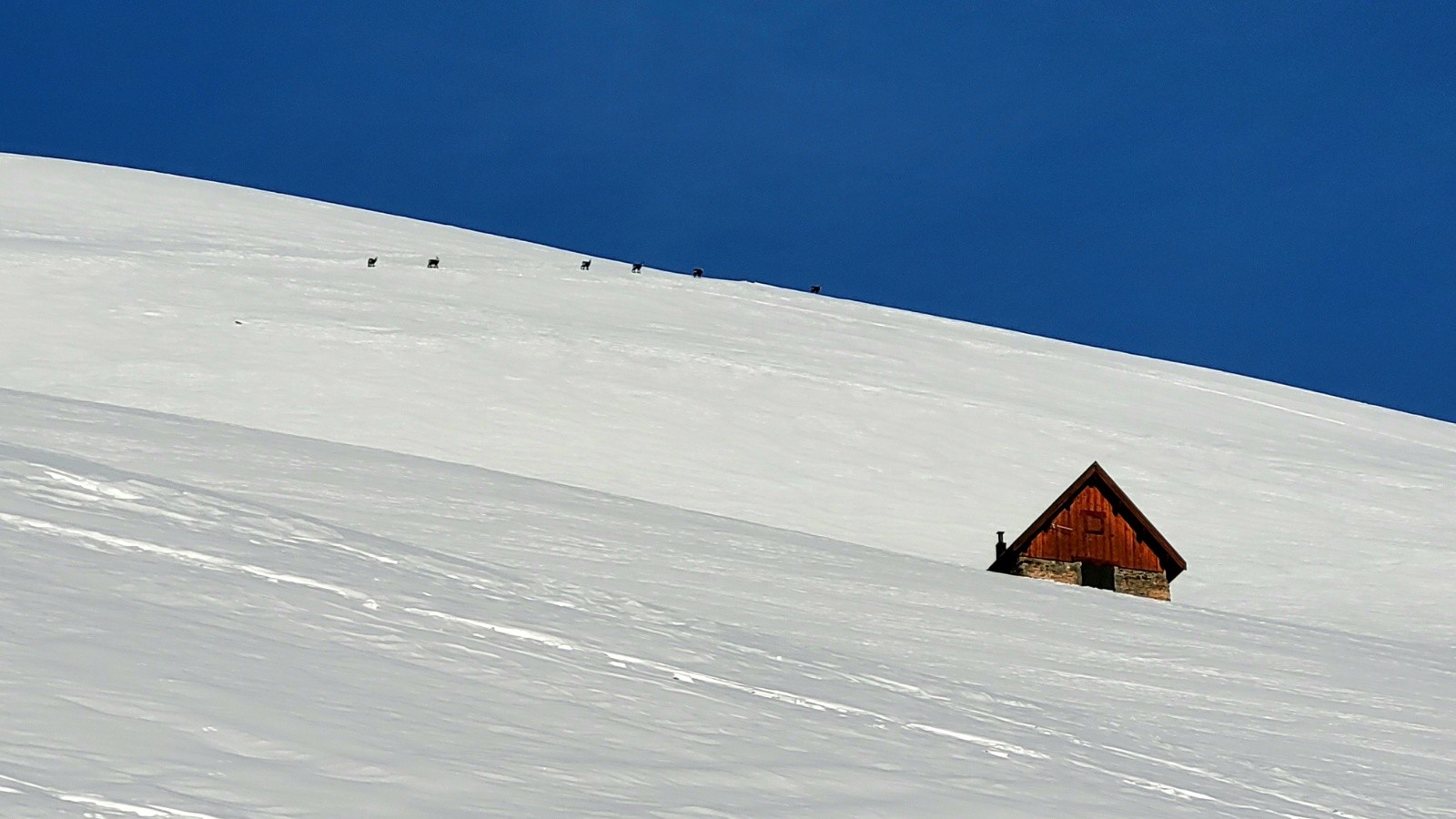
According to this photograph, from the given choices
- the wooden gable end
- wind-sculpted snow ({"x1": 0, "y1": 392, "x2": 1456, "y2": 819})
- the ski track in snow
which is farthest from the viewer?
the wooden gable end

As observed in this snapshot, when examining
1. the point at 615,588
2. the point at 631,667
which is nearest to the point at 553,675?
the point at 631,667

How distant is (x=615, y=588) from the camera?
11188 millimetres

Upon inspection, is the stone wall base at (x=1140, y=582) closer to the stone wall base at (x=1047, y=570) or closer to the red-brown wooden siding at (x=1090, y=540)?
the red-brown wooden siding at (x=1090, y=540)

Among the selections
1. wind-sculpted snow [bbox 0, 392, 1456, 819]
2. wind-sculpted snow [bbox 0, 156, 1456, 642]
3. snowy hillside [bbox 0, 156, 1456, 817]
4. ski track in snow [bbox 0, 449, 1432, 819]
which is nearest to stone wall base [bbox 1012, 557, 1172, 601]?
wind-sculpted snow [bbox 0, 156, 1456, 642]

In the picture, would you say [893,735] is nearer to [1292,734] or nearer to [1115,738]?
[1115,738]

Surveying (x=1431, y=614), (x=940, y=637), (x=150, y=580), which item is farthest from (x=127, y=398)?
(x=1431, y=614)

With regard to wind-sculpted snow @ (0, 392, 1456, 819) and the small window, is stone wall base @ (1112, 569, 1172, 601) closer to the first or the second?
the small window

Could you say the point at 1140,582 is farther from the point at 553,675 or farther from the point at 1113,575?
the point at 553,675

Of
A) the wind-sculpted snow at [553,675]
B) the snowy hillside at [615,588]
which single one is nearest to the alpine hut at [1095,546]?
the snowy hillside at [615,588]

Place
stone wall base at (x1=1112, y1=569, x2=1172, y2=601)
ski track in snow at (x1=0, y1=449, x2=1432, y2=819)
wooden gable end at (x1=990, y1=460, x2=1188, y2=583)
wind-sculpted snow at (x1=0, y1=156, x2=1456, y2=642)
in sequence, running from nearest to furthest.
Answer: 1. ski track in snow at (x1=0, y1=449, x2=1432, y2=819)
2. wooden gable end at (x1=990, y1=460, x2=1188, y2=583)
3. stone wall base at (x1=1112, y1=569, x2=1172, y2=601)
4. wind-sculpted snow at (x1=0, y1=156, x2=1456, y2=642)

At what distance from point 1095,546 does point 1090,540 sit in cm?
14

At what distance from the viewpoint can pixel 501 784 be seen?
5410mm

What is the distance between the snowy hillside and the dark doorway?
84.9 inches

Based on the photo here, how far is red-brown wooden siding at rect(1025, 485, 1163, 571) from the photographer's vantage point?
27.1 meters
